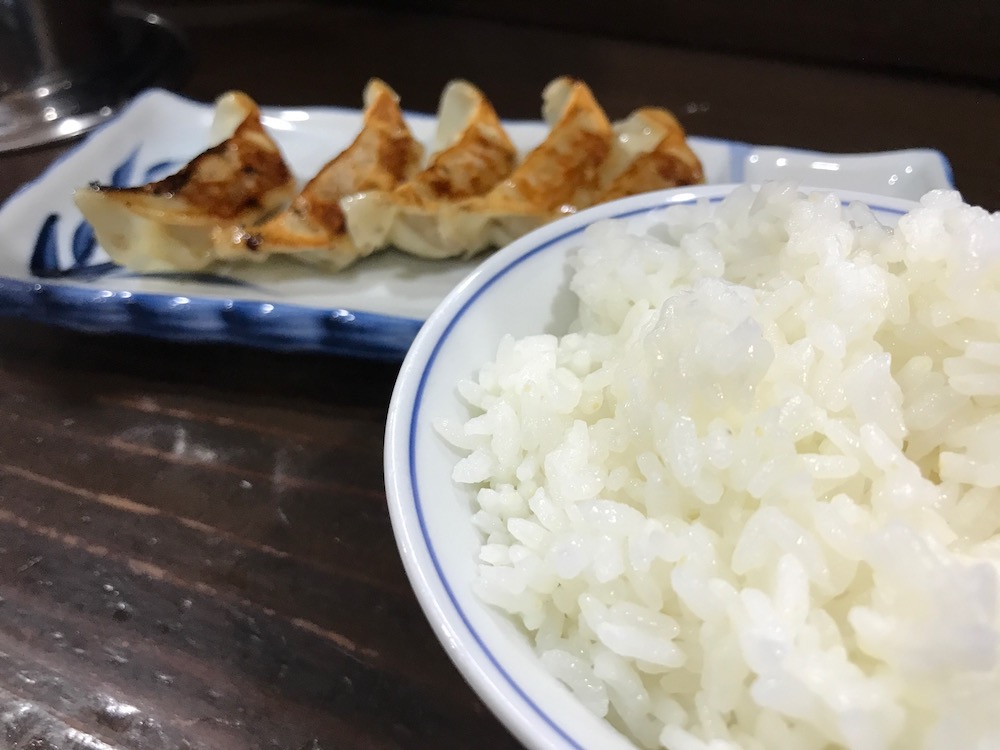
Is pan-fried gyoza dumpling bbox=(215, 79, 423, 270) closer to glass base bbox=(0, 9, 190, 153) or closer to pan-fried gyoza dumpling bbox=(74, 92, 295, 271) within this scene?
pan-fried gyoza dumpling bbox=(74, 92, 295, 271)

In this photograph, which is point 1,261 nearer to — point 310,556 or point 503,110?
point 310,556

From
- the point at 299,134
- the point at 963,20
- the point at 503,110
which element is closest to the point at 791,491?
the point at 299,134

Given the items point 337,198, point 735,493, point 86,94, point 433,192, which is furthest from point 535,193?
point 86,94

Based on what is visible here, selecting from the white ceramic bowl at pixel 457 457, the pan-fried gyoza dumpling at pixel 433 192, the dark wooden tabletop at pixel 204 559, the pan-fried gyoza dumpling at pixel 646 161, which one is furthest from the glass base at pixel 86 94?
the white ceramic bowl at pixel 457 457

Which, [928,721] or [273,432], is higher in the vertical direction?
[928,721]

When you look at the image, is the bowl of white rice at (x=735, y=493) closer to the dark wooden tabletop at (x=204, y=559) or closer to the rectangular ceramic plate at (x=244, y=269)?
the dark wooden tabletop at (x=204, y=559)
